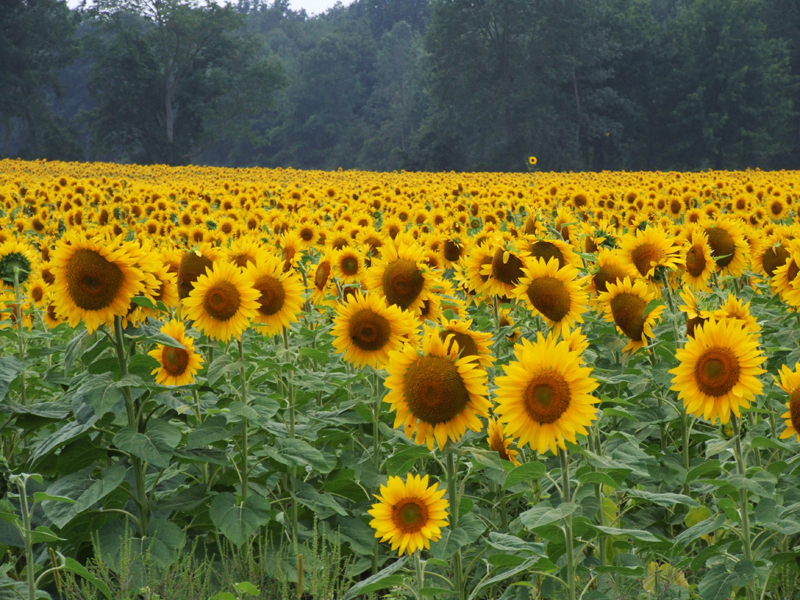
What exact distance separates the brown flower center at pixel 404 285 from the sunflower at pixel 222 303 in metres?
0.70

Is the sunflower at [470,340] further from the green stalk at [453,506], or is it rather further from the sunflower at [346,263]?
the sunflower at [346,263]

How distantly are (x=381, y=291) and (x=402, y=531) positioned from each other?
139 cm

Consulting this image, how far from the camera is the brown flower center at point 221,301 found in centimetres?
326

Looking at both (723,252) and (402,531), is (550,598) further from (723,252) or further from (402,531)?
(723,252)

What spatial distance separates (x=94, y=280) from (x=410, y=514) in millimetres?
1474

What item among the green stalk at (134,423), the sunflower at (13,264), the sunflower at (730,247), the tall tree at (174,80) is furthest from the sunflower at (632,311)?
the tall tree at (174,80)

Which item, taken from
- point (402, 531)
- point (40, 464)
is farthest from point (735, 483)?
point (40, 464)

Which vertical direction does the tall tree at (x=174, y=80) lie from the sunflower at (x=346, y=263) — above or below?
above

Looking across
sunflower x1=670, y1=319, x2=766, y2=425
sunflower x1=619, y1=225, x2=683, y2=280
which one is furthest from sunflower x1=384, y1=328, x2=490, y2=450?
sunflower x1=619, y1=225, x2=683, y2=280

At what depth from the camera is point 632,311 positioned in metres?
3.44

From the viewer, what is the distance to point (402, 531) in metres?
2.72

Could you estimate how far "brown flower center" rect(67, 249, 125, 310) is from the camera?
3053mm

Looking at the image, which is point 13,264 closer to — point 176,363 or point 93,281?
point 176,363

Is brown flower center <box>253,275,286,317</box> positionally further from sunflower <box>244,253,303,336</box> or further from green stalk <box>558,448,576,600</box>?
green stalk <box>558,448,576,600</box>
